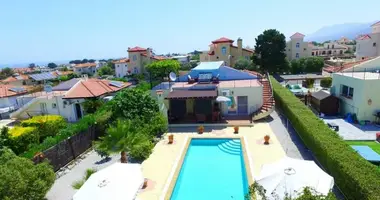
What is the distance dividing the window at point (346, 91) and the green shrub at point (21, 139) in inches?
1271

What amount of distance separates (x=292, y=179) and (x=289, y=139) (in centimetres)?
1207

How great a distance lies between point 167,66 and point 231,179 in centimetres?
2460

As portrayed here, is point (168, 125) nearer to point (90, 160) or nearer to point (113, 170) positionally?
point (90, 160)

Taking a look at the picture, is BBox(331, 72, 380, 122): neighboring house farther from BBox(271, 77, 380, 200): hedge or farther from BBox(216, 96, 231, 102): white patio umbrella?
BBox(216, 96, 231, 102): white patio umbrella

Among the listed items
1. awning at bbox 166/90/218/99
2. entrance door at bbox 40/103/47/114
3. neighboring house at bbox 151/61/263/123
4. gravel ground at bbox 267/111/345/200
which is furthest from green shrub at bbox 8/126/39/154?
gravel ground at bbox 267/111/345/200

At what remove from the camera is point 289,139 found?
71.5ft

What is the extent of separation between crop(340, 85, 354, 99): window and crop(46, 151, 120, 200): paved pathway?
25446 millimetres

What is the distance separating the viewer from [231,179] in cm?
1598

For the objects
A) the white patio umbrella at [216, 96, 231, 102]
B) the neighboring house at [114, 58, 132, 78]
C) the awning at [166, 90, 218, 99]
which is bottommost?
the white patio umbrella at [216, 96, 231, 102]

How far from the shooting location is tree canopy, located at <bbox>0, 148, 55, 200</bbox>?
10906mm

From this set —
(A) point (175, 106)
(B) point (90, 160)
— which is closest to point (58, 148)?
(B) point (90, 160)

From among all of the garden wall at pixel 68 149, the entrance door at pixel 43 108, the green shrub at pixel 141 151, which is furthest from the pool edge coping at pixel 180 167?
the entrance door at pixel 43 108

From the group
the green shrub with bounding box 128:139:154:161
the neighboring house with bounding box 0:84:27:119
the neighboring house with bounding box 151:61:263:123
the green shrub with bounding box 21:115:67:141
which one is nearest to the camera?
the green shrub with bounding box 128:139:154:161

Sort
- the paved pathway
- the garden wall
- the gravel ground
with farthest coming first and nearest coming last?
the gravel ground, the garden wall, the paved pathway
